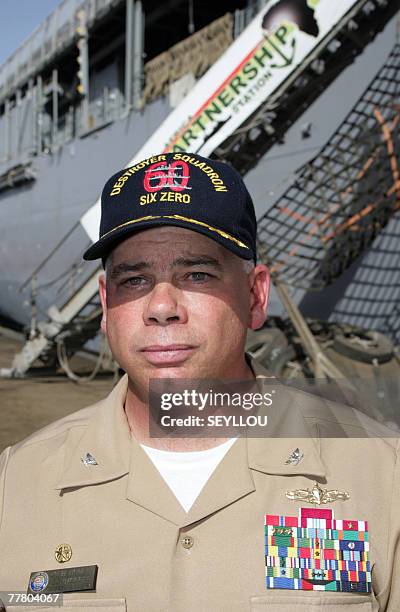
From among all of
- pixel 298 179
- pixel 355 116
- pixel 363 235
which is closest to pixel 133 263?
pixel 298 179

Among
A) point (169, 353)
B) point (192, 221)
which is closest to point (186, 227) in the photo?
point (192, 221)

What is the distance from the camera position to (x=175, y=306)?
134 centimetres

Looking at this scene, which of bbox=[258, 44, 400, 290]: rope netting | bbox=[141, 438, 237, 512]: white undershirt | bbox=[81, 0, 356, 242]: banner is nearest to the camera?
bbox=[141, 438, 237, 512]: white undershirt

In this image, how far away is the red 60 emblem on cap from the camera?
4.82 feet

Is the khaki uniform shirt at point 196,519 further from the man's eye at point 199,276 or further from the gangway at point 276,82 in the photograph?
the gangway at point 276,82

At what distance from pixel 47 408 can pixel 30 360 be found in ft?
8.77

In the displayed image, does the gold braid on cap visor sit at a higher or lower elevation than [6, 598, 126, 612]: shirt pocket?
higher

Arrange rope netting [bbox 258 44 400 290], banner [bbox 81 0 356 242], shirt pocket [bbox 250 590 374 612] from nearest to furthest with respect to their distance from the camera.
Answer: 1. shirt pocket [bbox 250 590 374 612]
2. banner [bbox 81 0 356 242]
3. rope netting [bbox 258 44 400 290]

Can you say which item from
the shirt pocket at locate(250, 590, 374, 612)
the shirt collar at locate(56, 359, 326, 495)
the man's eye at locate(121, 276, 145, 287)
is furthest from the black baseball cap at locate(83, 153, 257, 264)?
the shirt pocket at locate(250, 590, 374, 612)

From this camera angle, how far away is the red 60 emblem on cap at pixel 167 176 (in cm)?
147

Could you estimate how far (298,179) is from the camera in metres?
7.50

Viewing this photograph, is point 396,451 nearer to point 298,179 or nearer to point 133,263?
point 133,263

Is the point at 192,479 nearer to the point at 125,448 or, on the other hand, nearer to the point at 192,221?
the point at 125,448

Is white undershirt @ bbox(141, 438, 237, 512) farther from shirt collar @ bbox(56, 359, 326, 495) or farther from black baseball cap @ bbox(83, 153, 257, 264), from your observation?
black baseball cap @ bbox(83, 153, 257, 264)
